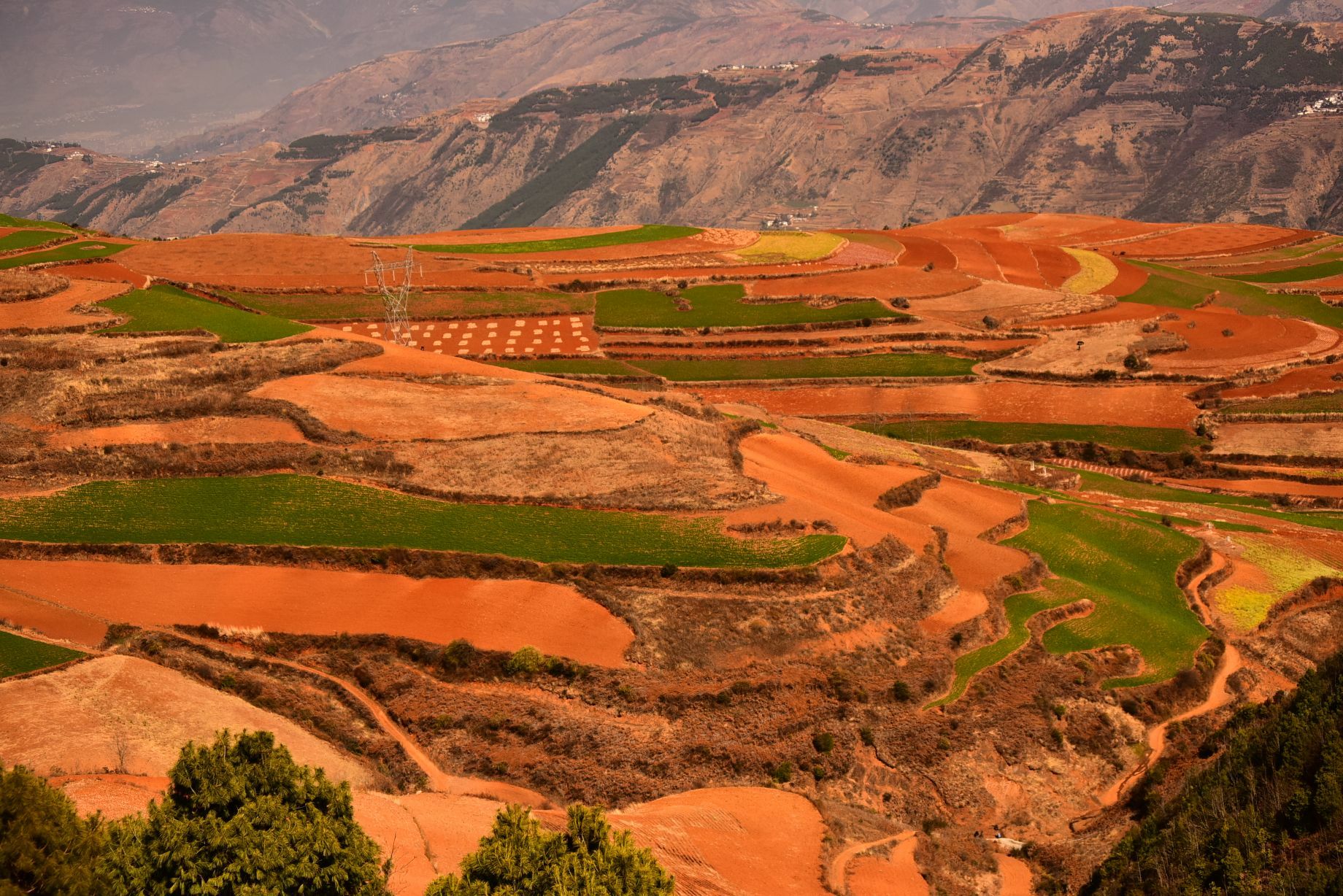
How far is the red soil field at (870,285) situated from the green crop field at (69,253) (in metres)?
65.4

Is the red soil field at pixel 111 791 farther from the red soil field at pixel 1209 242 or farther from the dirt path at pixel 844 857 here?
the red soil field at pixel 1209 242

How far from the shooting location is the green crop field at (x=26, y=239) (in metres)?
87.9

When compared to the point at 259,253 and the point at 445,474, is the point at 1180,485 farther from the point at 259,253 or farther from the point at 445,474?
the point at 259,253

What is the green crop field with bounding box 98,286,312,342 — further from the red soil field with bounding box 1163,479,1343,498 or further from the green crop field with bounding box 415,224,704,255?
the red soil field with bounding box 1163,479,1343,498

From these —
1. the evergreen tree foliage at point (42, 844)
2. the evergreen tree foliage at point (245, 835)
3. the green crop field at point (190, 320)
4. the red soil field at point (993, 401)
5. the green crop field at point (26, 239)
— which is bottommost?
the red soil field at point (993, 401)

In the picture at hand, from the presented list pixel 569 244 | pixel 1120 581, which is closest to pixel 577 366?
pixel 1120 581

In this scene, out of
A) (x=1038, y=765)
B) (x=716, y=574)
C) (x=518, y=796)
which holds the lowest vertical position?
(x=1038, y=765)

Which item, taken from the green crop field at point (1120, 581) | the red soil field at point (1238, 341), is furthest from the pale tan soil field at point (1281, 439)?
the green crop field at point (1120, 581)

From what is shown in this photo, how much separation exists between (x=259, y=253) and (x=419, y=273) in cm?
1845

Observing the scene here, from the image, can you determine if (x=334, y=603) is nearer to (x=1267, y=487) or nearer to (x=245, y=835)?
(x=245, y=835)

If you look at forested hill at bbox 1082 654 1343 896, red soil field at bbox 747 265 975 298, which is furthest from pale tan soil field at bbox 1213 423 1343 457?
forested hill at bbox 1082 654 1343 896

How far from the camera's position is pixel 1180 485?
7231cm

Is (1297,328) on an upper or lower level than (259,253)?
lower

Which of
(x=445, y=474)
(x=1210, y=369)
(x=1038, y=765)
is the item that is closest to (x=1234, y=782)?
(x=1038, y=765)
